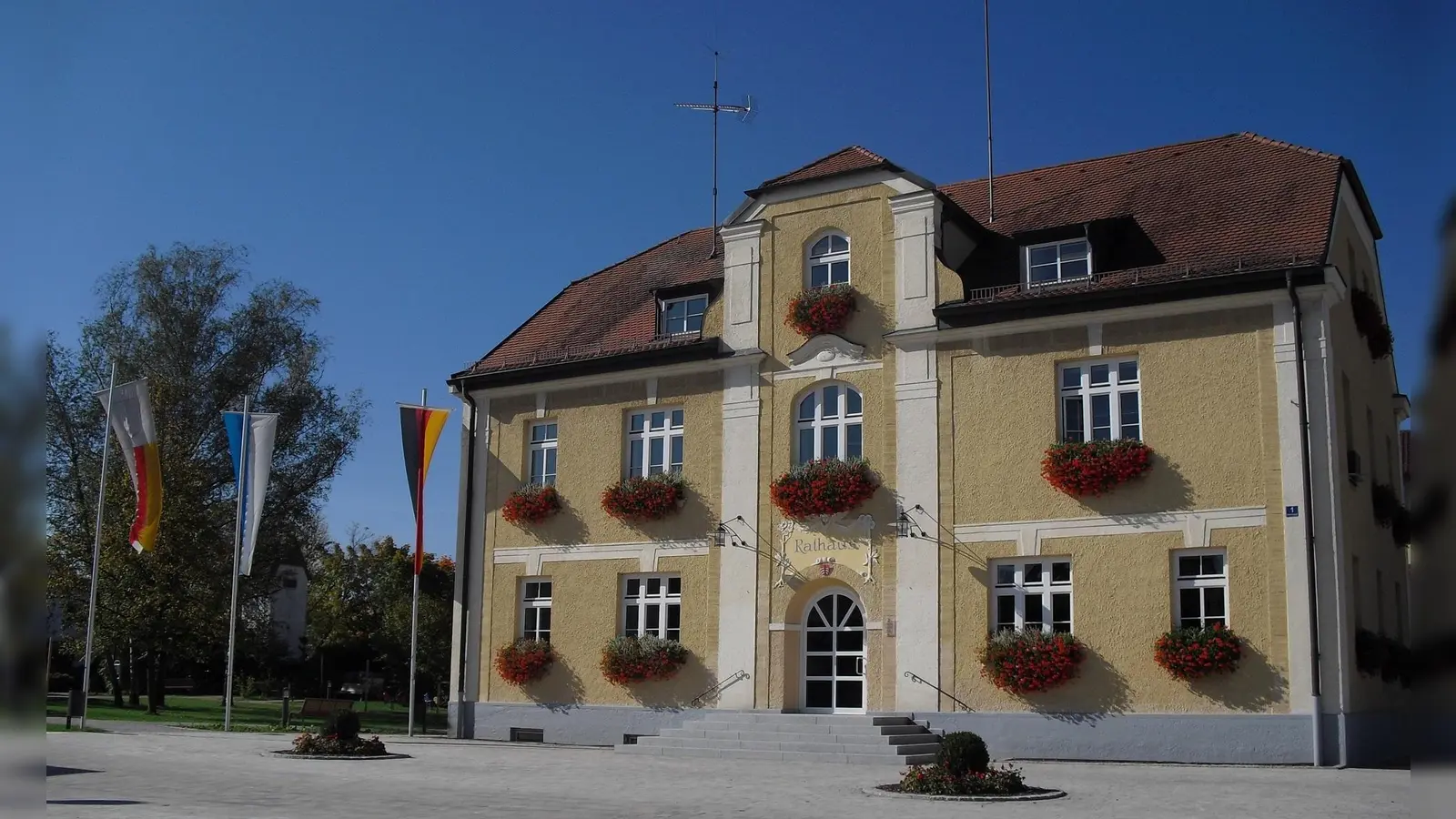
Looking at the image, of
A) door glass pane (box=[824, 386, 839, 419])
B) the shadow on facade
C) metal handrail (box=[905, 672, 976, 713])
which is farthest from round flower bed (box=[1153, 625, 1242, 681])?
door glass pane (box=[824, 386, 839, 419])

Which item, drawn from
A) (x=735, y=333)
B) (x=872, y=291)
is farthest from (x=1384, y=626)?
(x=735, y=333)

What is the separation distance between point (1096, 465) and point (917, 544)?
345cm

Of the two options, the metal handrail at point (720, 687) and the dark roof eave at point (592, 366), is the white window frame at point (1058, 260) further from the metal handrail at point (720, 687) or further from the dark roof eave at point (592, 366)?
the metal handrail at point (720, 687)

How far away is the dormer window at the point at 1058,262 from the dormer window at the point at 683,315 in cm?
659

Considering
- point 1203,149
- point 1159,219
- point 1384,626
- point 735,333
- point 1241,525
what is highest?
point 1203,149

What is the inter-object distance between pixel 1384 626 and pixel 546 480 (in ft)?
51.1

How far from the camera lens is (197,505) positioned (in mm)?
35094

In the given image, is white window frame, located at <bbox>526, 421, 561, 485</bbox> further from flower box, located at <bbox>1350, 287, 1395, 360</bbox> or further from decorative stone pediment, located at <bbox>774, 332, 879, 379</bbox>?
flower box, located at <bbox>1350, 287, 1395, 360</bbox>

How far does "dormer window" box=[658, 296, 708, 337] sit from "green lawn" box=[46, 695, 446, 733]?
1012cm

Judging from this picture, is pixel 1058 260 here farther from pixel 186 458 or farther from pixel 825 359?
pixel 186 458

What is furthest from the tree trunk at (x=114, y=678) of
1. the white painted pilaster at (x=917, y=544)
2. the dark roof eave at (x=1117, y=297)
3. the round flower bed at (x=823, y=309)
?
the dark roof eave at (x=1117, y=297)

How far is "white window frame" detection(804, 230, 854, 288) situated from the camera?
24.2m

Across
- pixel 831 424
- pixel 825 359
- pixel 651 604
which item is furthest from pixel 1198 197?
pixel 651 604

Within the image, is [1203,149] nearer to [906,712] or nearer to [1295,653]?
[1295,653]
